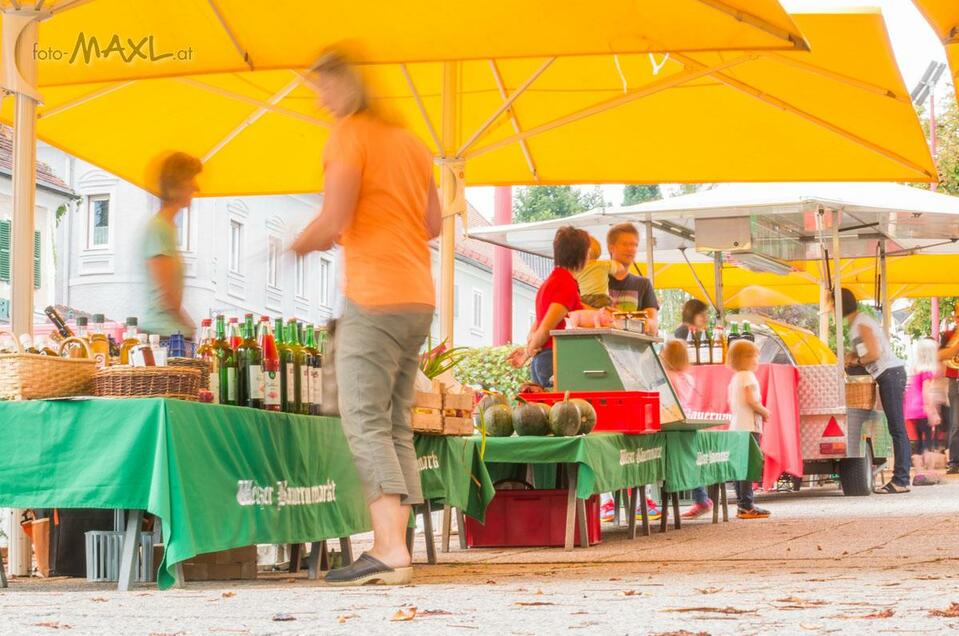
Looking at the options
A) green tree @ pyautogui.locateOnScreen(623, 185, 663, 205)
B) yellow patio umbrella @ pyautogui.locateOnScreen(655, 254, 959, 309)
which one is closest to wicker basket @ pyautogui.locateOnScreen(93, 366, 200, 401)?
yellow patio umbrella @ pyautogui.locateOnScreen(655, 254, 959, 309)

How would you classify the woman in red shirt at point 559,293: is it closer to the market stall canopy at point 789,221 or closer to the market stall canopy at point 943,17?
the market stall canopy at point 943,17

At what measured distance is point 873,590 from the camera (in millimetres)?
5238

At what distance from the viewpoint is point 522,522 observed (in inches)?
356

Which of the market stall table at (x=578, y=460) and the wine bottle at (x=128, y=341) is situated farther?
the market stall table at (x=578, y=460)

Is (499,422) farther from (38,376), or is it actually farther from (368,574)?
(38,376)

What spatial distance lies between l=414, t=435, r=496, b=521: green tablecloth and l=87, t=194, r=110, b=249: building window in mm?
34203

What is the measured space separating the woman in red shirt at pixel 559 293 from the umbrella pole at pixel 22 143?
344 cm

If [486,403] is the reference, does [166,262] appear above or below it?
above

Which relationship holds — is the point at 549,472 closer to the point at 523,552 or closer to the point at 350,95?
the point at 523,552

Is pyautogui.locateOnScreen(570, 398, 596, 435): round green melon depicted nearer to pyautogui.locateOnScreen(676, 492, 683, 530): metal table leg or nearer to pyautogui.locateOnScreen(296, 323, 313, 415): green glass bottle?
pyautogui.locateOnScreen(676, 492, 683, 530): metal table leg

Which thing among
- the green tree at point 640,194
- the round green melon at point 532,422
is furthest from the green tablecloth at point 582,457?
the green tree at point 640,194

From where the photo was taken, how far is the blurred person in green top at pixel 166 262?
7141mm

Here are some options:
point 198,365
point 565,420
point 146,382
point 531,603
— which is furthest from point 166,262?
point 531,603

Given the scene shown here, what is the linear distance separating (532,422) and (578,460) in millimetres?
406
